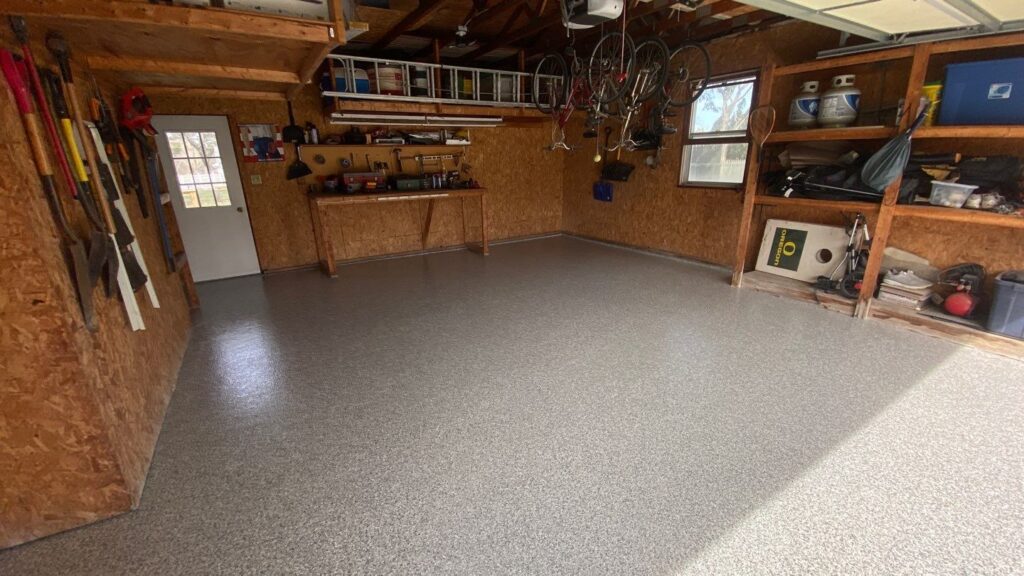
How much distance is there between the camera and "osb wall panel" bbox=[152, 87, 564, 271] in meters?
5.14

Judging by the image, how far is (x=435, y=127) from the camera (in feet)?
19.4

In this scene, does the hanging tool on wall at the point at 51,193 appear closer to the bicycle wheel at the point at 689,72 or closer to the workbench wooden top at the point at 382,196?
the workbench wooden top at the point at 382,196

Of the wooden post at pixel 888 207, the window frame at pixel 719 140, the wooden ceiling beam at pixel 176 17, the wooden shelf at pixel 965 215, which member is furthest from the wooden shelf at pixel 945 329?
the wooden ceiling beam at pixel 176 17

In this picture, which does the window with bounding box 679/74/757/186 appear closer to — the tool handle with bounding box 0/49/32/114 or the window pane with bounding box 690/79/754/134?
the window pane with bounding box 690/79/754/134

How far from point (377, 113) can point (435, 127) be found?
1031mm

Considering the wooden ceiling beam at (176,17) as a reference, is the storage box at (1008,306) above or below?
below

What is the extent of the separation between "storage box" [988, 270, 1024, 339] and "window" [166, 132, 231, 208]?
736cm

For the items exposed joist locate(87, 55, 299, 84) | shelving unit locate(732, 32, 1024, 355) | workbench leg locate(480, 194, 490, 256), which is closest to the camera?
exposed joist locate(87, 55, 299, 84)

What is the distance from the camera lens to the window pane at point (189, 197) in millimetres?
4871

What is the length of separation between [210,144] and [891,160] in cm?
664

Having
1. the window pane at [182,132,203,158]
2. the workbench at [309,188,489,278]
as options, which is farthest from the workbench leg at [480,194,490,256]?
the window pane at [182,132,203,158]

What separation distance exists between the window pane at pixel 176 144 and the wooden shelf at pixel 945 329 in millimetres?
7153

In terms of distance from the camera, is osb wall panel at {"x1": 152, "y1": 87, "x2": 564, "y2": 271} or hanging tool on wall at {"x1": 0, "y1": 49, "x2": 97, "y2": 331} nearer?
hanging tool on wall at {"x1": 0, "y1": 49, "x2": 97, "y2": 331}

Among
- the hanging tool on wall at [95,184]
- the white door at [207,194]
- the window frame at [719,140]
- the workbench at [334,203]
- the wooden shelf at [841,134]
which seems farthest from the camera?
the workbench at [334,203]
